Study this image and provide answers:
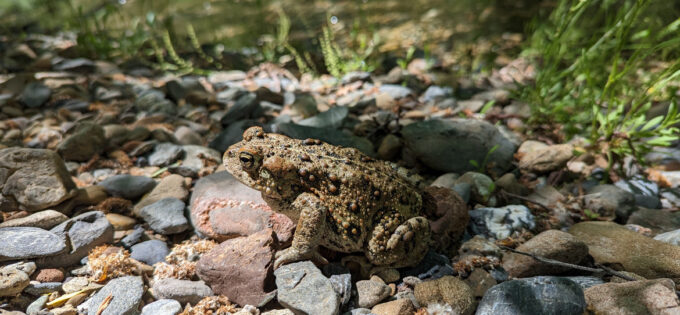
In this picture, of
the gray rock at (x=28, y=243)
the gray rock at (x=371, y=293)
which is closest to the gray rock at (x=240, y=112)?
the gray rock at (x=28, y=243)

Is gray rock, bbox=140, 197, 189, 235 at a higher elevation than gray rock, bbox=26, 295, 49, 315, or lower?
higher

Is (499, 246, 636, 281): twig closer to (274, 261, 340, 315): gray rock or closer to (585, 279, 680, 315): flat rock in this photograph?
(585, 279, 680, 315): flat rock

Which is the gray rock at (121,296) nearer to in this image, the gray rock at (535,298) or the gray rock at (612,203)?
the gray rock at (535,298)

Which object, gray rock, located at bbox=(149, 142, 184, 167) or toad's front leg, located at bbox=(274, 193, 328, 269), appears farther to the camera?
gray rock, located at bbox=(149, 142, 184, 167)

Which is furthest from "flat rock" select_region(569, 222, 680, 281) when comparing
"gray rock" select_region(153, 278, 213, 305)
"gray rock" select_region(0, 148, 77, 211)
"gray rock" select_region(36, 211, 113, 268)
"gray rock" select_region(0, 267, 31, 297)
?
"gray rock" select_region(0, 148, 77, 211)

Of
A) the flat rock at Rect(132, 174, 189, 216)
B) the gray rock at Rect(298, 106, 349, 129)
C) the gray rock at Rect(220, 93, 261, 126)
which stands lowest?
the flat rock at Rect(132, 174, 189, 216)

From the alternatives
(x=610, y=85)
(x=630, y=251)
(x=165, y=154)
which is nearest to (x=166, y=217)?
(x=165, y=154)

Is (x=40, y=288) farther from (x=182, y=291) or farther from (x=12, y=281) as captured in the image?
(x=182, y=291)

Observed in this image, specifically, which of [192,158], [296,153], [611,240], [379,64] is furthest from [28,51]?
[611,240]
